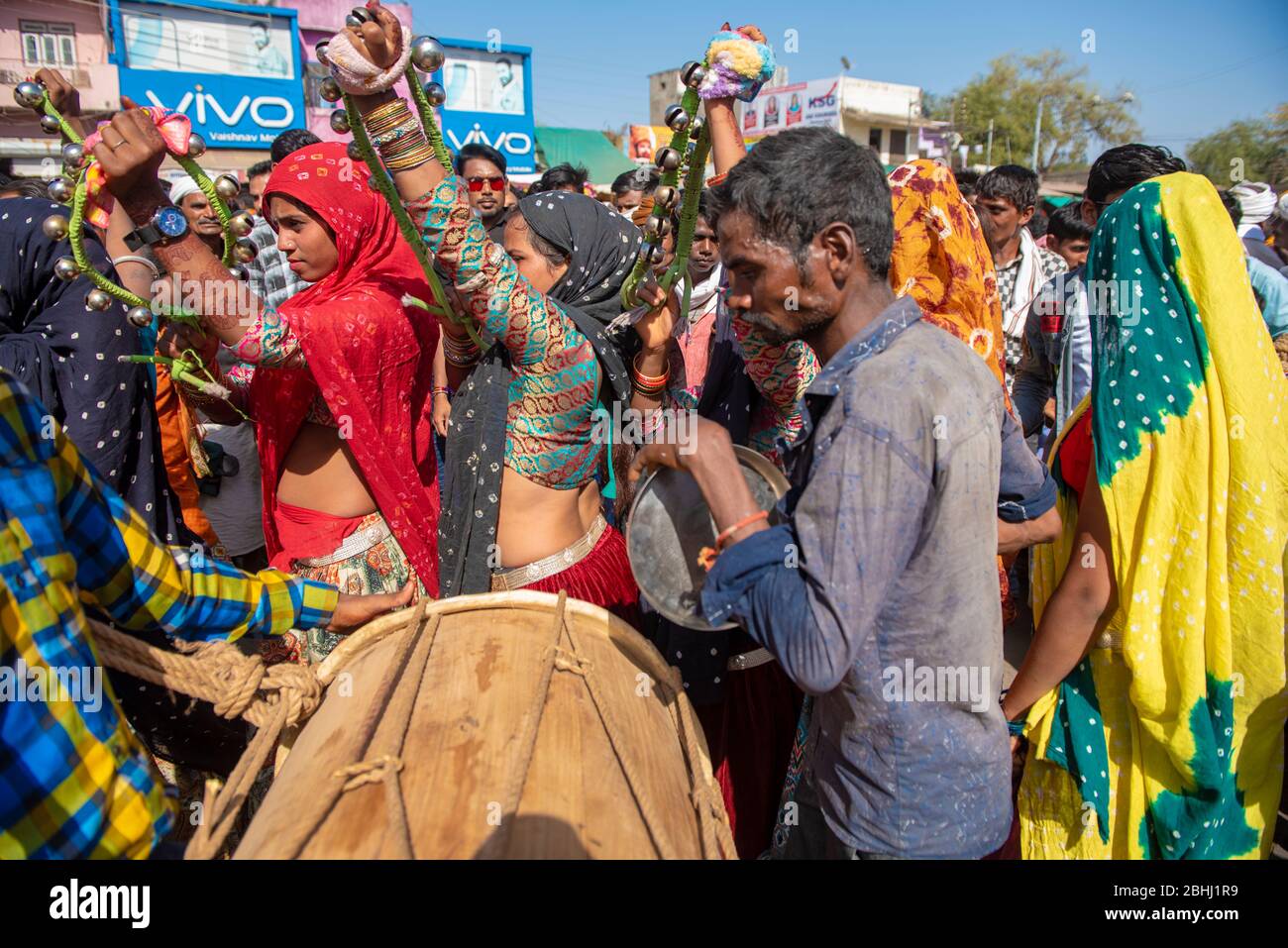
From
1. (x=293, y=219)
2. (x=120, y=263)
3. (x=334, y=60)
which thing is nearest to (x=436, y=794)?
(x=334, y=60)

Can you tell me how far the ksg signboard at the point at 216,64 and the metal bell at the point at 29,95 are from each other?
1584 centimetres

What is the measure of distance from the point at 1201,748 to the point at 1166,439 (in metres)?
0.74

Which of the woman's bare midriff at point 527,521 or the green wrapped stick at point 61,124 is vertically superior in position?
the green wrapped stick at point 61,124

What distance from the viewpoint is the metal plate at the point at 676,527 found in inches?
62.4

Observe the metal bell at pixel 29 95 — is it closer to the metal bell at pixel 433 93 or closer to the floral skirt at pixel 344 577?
the metal bell at pixel 433 93

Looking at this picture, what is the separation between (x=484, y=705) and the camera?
154 cm

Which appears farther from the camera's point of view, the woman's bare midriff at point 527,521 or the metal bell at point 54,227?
the woman's bare midriff at point 527,521

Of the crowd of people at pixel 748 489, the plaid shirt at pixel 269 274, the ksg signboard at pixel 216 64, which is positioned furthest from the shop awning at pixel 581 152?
the crowd of people at pixel 748 489

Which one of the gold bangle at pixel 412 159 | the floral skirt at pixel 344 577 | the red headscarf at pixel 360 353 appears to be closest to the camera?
the gold bangle at pixel 412 159

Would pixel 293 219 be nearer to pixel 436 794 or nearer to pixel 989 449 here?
pixel 436 794

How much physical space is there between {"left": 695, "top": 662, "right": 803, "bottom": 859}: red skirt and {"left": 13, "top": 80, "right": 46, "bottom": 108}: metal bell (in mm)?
2414

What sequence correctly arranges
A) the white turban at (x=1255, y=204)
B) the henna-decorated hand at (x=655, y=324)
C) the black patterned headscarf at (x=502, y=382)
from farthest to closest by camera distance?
the white turban at (x=1255, y=204) → the black patterned headscarf at (x=502, y=382) → the henna-decorated hand at (x=655, y=324)

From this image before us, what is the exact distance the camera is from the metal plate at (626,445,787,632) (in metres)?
1.58

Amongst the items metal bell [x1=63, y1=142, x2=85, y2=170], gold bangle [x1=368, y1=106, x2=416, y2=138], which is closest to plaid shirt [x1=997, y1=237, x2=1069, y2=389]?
gold bangle [x1=368, y1=106, x2=416, y2=138]
